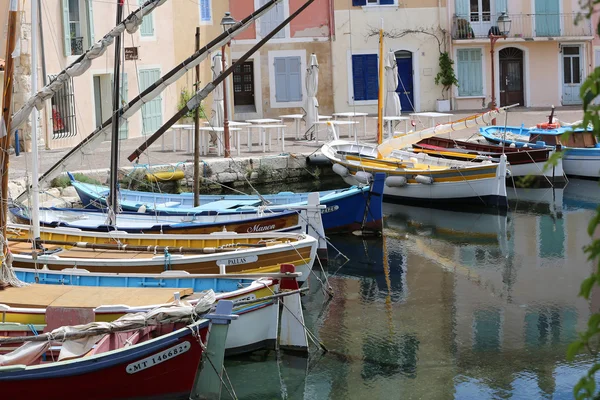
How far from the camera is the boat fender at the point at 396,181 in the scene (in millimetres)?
23516

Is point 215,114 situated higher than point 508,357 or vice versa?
point 215,114

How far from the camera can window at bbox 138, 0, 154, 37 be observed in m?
29.5

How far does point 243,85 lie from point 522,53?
10613 millimetres

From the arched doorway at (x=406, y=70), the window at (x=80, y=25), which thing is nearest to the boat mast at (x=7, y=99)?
the window at (x=80, y=25)

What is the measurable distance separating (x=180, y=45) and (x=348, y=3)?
670 cm

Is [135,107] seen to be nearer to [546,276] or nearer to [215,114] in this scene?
[546,276]

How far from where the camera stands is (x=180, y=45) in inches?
1257

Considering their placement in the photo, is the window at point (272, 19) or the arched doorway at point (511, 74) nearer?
the window at point (272, 19)

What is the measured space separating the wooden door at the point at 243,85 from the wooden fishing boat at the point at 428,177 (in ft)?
40.4

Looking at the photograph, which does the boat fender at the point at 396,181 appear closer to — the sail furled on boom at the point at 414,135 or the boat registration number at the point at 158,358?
the sail furled on boom at the point at 414,135

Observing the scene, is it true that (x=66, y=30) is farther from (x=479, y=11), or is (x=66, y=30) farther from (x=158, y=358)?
(x=158, y=358)

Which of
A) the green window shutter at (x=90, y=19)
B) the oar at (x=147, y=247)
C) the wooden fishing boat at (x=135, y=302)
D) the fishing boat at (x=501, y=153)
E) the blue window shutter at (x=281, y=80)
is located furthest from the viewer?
the blue window shutter at (x=281, y=80)

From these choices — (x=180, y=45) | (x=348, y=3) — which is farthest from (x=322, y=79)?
(x=180, y=45)

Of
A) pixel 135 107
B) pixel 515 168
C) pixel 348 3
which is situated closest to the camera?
pixel 135 107
